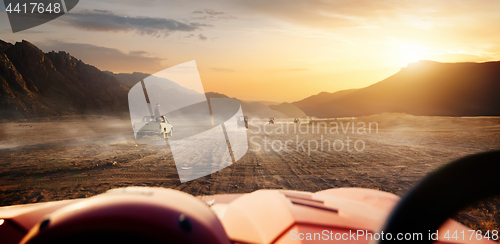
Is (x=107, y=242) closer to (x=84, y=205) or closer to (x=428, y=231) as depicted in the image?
(x=84, y=205)

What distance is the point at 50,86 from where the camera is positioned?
86.4m

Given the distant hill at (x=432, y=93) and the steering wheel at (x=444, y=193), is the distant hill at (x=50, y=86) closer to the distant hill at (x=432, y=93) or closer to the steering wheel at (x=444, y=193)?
the steering wheel at (x=444, y=193)

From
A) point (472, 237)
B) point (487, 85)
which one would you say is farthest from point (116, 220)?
point (487, 85)

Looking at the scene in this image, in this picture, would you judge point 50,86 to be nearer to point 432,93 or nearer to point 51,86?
point 51,86

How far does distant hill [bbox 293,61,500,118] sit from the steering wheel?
125m

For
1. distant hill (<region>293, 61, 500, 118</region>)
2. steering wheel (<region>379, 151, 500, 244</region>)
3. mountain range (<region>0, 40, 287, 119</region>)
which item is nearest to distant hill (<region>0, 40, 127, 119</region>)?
mountain range (<region>0, 40, 287, 119</region>)

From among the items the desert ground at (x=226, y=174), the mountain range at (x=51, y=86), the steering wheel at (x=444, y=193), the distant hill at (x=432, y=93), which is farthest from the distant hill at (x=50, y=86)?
the distant hill at (x=432, y=93)

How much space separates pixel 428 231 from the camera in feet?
3.07

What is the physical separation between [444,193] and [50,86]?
10456 cm

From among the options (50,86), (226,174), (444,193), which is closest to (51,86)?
(50,86)

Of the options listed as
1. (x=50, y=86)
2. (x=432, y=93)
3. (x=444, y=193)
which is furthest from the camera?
(x=432, y=93)

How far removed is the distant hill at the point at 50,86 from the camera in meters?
Answer: 67.6

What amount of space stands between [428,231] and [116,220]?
0.99m

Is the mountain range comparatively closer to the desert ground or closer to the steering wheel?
the desert ground
